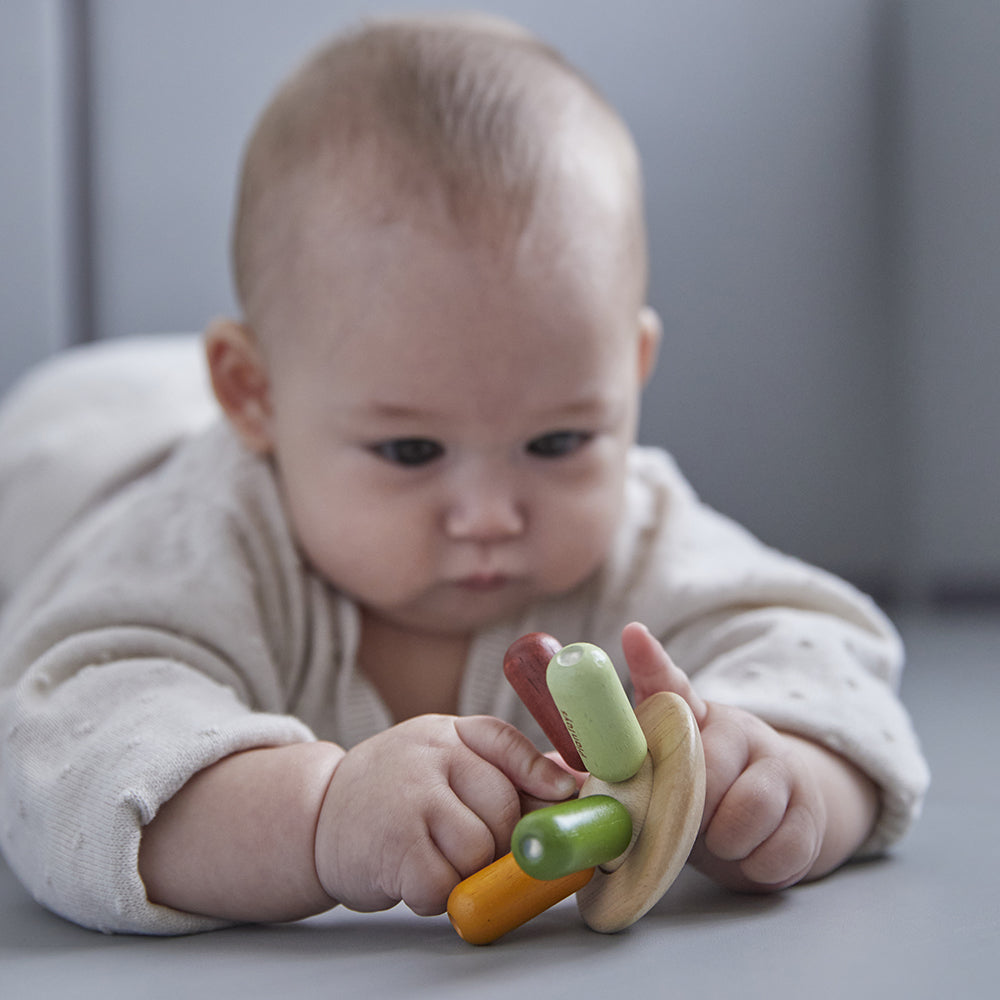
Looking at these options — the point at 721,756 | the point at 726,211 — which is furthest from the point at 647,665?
the point at 726,211

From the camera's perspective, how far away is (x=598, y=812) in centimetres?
41

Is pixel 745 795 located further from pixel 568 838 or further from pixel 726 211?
pixel 726 211

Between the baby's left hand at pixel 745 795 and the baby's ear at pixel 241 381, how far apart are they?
0.37 m

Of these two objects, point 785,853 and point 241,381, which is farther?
point 241,381

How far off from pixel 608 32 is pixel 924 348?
0.50 meters

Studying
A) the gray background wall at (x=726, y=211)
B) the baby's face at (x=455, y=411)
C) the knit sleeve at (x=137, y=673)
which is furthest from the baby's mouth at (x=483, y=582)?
the gray background wall at (x=726, y=211)

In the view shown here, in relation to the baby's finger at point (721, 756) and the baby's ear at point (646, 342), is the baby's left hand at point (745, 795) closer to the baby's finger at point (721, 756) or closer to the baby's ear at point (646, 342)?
the baby's finger at point (721, 756)

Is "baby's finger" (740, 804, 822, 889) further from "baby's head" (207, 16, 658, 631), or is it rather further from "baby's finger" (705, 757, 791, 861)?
"baby's head" (207, 16, 658, 631)

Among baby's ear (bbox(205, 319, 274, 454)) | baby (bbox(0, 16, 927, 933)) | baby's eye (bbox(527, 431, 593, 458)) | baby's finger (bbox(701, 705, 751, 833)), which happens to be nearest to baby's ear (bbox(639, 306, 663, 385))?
baby (bbox(0, 16, 927, 933))

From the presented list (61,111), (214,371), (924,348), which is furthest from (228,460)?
(924,348)

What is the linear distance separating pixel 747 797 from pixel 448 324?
0.96 ft

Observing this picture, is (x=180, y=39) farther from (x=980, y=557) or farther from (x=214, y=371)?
(x=980, y=557)

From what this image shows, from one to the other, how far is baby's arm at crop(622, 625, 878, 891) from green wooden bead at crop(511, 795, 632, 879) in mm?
73

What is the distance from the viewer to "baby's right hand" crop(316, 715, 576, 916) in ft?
1.46
